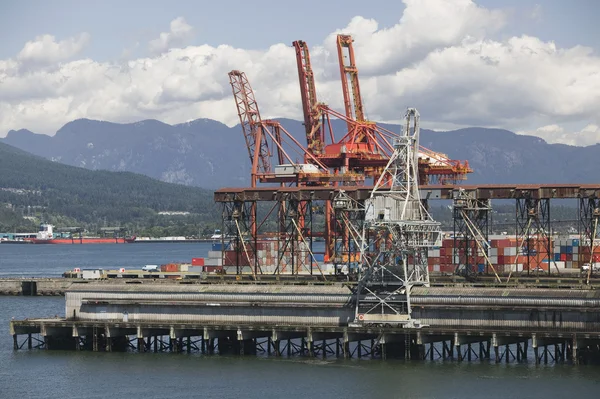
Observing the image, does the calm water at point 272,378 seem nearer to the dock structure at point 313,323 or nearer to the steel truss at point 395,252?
the dock structure at point 313,323

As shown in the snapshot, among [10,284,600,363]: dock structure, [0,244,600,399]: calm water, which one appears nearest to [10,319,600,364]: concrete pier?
[10,284,600,363]: dock structure

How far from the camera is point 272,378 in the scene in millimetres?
83812

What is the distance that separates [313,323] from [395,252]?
7849mm

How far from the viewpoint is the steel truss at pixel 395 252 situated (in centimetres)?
9062

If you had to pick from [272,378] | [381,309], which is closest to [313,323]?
[381,309]

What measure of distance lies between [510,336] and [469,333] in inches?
108

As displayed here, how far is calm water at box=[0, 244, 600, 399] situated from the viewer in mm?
79062

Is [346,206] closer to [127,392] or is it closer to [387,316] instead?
[387,316]

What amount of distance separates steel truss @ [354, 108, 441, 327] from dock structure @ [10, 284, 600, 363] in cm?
107

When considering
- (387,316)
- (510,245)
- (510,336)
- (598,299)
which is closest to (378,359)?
(387,316)

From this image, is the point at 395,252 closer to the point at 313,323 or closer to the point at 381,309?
the point at 381,309

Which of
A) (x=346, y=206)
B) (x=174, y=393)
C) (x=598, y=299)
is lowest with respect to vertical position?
(x=174, y=393)

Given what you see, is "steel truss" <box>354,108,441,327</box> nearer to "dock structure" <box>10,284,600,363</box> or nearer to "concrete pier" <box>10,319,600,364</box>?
"dock structure" <box>10,284,600,363</box>

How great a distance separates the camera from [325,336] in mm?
92188
